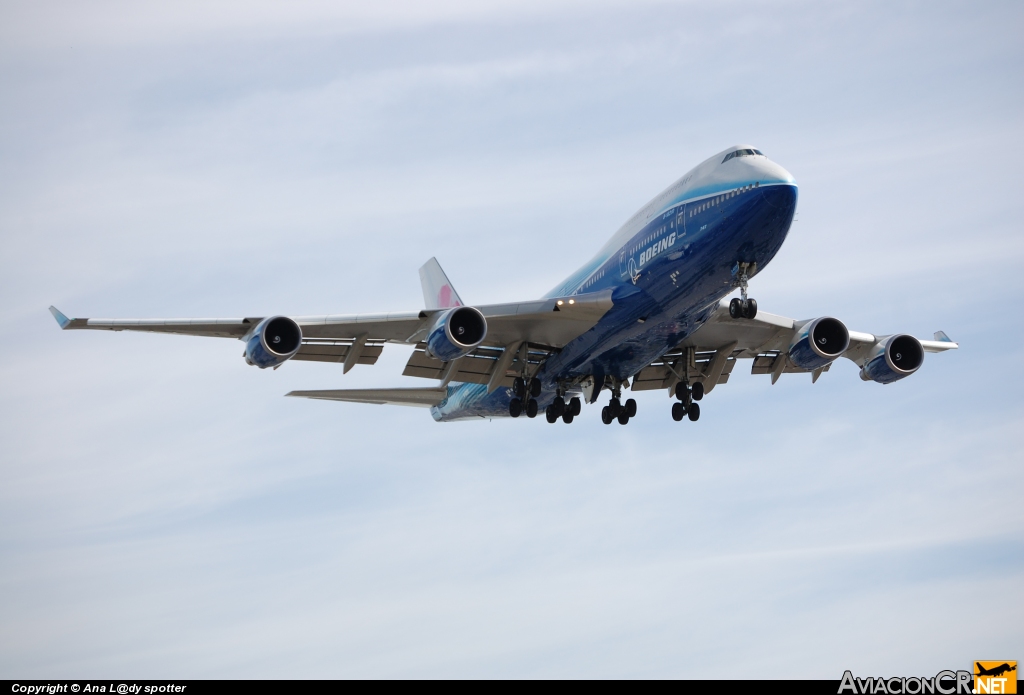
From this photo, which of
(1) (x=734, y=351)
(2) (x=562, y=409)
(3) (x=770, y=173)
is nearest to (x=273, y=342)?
(2) (x=562, y=409)

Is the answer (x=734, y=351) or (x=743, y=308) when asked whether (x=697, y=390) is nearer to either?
(x=734, y=351)

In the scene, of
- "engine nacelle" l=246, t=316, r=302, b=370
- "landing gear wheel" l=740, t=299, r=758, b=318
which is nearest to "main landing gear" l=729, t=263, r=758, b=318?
"landing gear wheel" l=740, t=299, r=758, b=318

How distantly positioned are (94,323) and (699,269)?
17.5 metres

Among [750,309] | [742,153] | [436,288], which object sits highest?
[436,288]

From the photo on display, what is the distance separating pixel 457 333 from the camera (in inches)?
1299

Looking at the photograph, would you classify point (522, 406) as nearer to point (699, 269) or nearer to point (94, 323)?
point (699, 269)

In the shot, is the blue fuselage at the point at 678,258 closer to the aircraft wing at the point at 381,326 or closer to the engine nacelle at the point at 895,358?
the aircraft wing at the point at 381,326

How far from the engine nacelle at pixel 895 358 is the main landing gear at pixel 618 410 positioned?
8.38 m

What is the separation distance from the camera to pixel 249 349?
32.5m

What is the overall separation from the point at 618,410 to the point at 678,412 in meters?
2.10

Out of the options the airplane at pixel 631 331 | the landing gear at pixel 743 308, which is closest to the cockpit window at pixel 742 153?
the airplane at pixel 631 331

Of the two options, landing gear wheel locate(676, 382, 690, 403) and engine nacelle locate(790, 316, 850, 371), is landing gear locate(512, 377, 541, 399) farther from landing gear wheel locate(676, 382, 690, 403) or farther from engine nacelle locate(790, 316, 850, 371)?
engine nacelle locate(790, 316, 850, 371)

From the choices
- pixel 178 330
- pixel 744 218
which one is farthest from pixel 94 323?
pixel 744 218

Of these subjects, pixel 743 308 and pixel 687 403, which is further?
pixel 687 403
